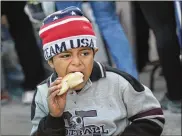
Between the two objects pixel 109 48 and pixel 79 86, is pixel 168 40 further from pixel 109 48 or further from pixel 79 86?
pixel 79 86

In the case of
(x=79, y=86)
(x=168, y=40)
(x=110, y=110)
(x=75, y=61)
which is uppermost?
(x=75, y=61)

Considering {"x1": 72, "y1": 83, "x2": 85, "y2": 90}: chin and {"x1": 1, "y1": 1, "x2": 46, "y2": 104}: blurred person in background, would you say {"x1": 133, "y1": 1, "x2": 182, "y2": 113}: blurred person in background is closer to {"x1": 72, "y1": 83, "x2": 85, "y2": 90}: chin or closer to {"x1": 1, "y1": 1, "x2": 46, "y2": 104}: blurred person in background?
{"x1": 1, "y1": 1, "x2": 46, "y2": 104}: blurred person in background

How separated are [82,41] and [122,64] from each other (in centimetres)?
162

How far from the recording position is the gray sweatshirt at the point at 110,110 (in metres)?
2.51

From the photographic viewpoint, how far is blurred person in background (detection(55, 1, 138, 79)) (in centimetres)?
401

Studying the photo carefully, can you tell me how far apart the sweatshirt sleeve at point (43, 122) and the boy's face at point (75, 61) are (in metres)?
0.21

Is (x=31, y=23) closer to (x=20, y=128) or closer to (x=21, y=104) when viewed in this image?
(x=21, y=104)

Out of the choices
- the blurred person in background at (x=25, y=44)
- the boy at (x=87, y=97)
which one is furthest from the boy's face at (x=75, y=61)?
the blurred person in background at (x=25, y=44)

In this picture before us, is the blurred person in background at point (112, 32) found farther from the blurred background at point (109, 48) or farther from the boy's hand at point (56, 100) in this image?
the boy's hand at point (56, 100)

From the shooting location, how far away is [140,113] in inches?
100

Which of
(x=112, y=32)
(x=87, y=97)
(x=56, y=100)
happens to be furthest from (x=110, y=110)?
(x=112, y=32)

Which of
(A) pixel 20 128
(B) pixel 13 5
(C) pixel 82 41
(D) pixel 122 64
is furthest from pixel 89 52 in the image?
(B) pixel 13 5

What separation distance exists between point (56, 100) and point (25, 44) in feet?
8.26

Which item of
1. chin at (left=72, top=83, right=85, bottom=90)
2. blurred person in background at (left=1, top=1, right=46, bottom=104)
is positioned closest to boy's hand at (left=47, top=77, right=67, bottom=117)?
A: chin at (left=72, top=83, right=85, bottom=90)
